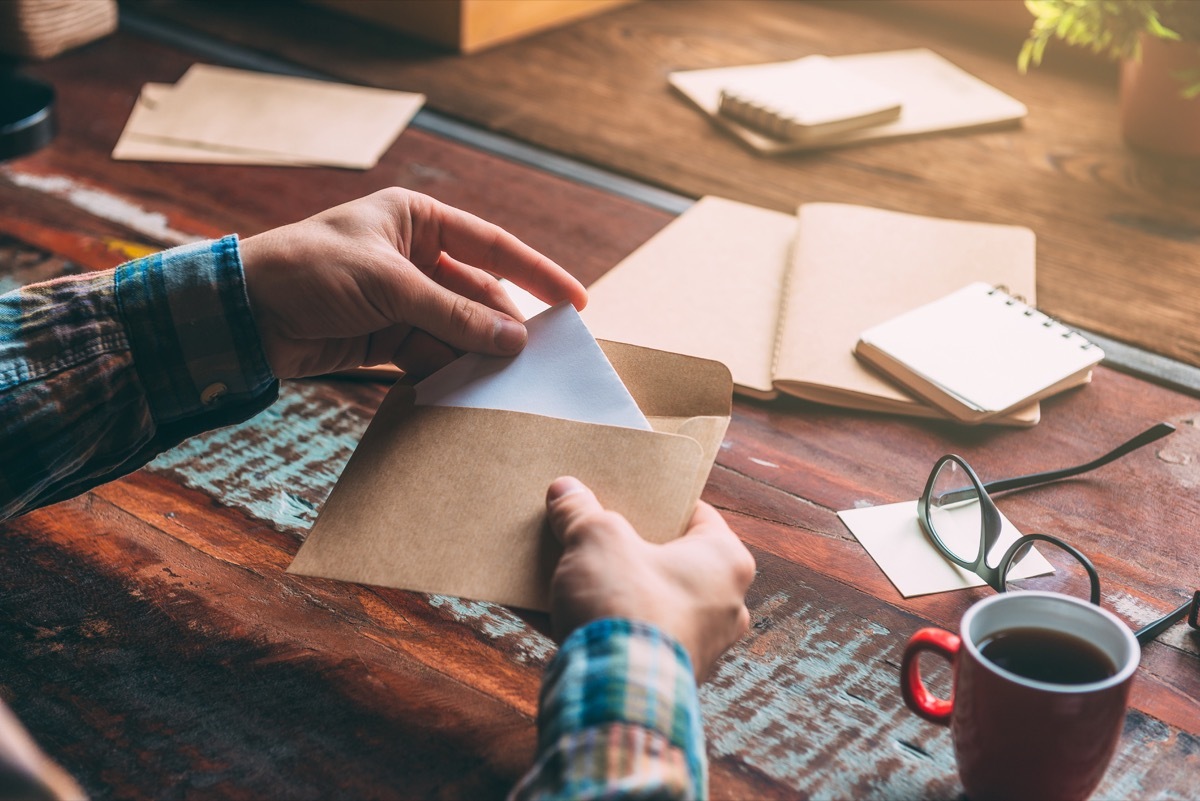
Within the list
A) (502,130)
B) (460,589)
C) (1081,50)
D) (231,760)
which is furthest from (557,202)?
(1081,50)

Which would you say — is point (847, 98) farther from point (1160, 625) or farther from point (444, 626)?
point (444, 626)

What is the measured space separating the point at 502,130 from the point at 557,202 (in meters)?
0.22

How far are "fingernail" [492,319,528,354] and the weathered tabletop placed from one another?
17cm

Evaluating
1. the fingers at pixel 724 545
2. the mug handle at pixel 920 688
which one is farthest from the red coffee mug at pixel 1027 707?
the fingers at pixel 724 545

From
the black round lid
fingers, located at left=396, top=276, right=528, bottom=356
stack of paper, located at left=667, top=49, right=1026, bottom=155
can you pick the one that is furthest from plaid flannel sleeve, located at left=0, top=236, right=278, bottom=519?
stack of paper, located at left=667, top=49, right=1026, bottom=155

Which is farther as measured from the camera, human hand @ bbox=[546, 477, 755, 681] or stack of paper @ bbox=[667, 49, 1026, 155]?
stack of paper @ bbox=[667, 49, 1026, 155]

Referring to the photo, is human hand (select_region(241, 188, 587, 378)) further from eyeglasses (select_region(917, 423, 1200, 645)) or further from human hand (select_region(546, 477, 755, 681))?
eyeglasses (select_region(917, 423, 1200, 645))

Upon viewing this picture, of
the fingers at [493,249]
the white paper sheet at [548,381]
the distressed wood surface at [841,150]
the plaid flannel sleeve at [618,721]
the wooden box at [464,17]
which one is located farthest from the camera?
the wooden box at [464,17]

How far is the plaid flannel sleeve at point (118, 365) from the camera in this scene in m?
0.72

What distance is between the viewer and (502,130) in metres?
1.37

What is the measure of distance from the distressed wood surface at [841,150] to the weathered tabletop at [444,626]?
0.24m

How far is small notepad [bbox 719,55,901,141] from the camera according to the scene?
1343mm

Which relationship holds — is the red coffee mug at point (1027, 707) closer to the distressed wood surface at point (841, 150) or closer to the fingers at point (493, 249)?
the fingers at point (493, 249)

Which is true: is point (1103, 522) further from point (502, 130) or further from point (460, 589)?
point (502, 130)
